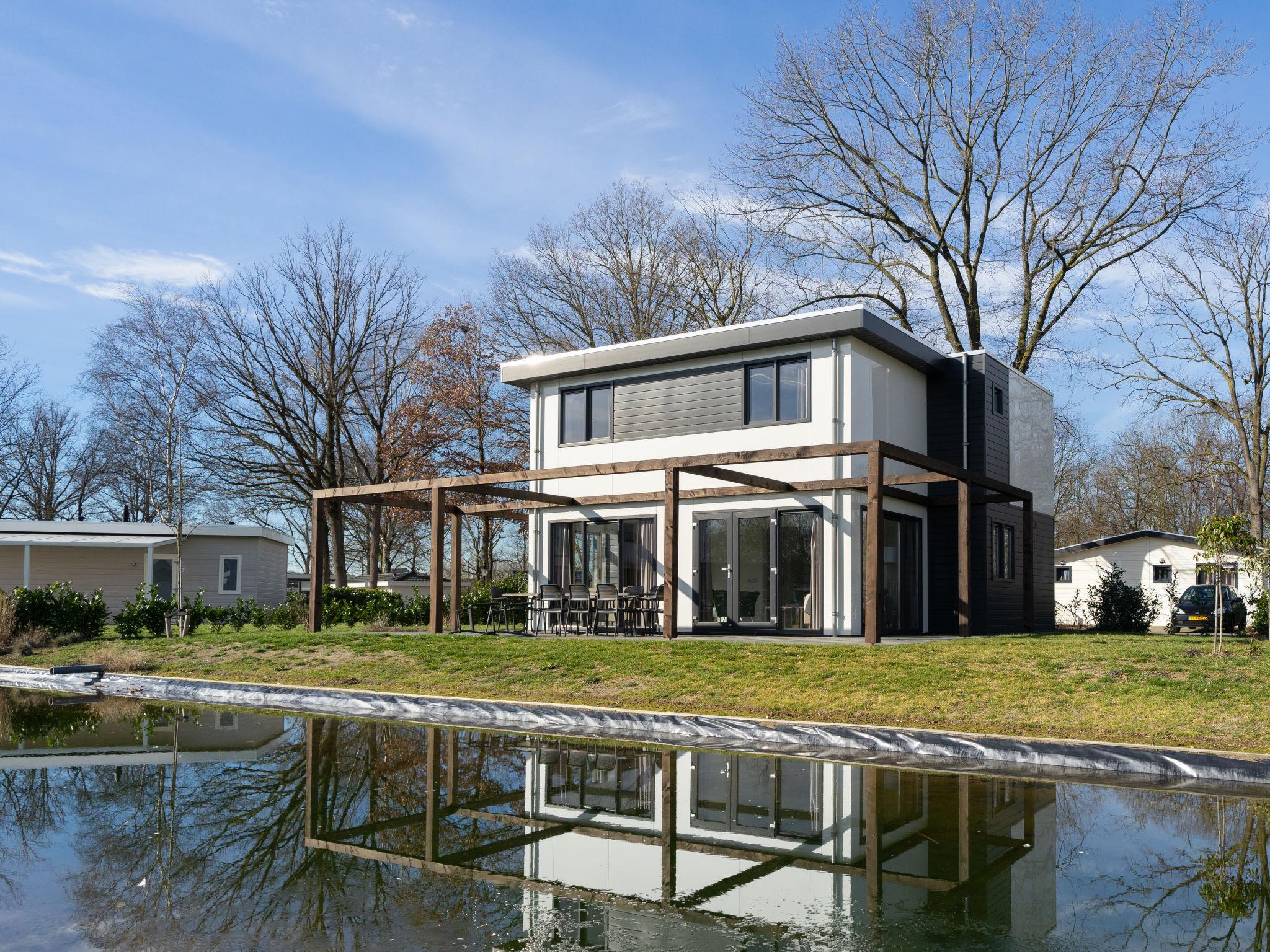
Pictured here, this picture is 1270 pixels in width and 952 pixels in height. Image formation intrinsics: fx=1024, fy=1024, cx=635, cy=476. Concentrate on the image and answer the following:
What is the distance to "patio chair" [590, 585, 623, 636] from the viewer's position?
17719mm

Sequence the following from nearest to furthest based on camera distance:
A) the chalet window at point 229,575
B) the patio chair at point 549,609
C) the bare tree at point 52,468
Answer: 1. the patio chair at point 549,609
2. the chalet window at point 229,575
3. the bare tree at point 52,468

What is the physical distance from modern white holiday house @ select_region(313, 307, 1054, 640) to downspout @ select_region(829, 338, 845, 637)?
3cm

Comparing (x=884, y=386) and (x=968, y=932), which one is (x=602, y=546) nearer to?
(x=884, y=386)

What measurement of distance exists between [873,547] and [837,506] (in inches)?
130

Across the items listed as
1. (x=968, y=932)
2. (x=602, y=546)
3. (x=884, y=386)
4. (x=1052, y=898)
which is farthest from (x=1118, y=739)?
(x=602, y=546)

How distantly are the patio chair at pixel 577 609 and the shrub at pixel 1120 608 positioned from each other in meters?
13.9

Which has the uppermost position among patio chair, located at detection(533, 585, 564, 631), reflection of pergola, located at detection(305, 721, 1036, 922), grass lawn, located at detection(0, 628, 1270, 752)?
patio chair, located at detection(533, 585, 564, 631)

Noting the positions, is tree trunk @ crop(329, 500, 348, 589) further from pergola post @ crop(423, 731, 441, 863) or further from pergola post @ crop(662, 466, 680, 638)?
pergola post @ crop(423, 731, 441, 863)

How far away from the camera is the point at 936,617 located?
65.3ft

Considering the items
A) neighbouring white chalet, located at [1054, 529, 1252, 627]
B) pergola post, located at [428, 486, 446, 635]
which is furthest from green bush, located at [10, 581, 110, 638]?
neighbouring white chalet, located at [1054, 529, 1252, 627]

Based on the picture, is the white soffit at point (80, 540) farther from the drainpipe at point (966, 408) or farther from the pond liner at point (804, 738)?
the drainpipe at point (966, 408)

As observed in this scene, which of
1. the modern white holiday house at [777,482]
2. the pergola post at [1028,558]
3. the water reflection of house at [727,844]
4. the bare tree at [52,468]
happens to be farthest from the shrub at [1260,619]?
the bare tree at [52,468]

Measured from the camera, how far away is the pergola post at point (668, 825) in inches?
203

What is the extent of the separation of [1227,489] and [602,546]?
37.0m
